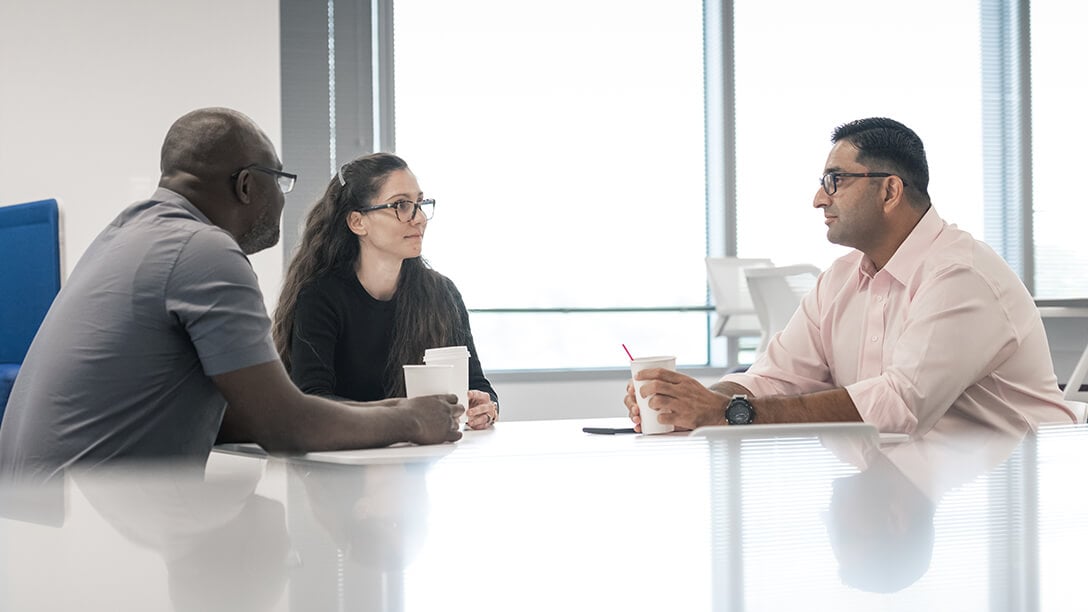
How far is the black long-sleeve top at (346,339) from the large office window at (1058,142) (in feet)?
18.9

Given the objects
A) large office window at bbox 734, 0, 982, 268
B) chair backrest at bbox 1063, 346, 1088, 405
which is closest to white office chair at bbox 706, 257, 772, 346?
large office window at bbox 734, 0, 982, 268

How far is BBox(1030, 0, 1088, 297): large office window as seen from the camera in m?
7.02

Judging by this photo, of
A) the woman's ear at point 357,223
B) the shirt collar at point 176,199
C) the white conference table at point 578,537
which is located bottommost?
the white conference table at point 578,537

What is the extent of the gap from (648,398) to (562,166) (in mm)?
4686

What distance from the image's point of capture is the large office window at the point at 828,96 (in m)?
6.59

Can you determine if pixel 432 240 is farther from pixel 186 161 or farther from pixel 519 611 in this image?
pixel 519 611

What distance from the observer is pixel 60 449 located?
1.51m

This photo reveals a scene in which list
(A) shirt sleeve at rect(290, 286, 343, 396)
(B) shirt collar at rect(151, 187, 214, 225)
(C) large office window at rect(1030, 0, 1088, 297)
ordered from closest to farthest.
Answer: (B) shirt collar at rect(151, 187, 214, 225), (A) shirt sleeve at rect(290, 286, 343, 396), (C) large office window at rect(1030, 0, 1088, 297)

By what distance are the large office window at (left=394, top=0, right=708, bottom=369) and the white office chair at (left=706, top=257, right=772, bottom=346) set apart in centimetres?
93

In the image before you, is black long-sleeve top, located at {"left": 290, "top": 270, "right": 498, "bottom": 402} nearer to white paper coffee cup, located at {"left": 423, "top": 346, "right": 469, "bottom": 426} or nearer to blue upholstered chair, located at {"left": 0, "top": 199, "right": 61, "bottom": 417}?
white paper coffee cup, located at {"left": 423, "top": 346, "right": 469, "bottom": 426}

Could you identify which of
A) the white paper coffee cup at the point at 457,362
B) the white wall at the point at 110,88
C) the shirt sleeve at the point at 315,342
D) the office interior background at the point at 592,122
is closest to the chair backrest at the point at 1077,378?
the office interior background at the point at 592,122

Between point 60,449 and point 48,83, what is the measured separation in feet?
14.0

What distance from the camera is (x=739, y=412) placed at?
6.22ft

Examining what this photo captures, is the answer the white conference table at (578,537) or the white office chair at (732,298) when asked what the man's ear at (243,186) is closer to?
the white conference table at (578,537)
